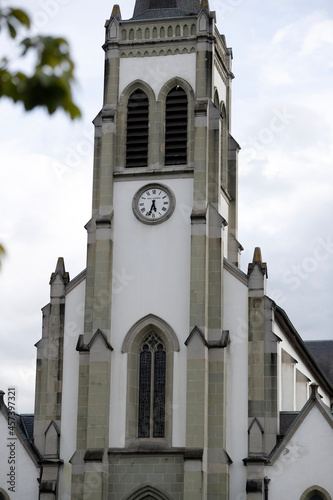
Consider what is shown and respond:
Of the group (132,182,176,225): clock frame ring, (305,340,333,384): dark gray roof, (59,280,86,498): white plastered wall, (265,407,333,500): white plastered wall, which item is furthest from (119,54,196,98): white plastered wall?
(305,340,333,384): dark gray roof

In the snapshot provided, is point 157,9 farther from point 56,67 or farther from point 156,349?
point 56,67

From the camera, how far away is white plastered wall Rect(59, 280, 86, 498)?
35.6 metres

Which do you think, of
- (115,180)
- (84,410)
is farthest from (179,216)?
(84,410)

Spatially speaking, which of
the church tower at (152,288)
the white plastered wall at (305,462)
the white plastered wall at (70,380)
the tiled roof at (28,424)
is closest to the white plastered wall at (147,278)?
the church tower at (152,288)

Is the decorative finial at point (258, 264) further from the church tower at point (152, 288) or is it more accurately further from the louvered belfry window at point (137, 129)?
the louvered belfry window at point (137, 129)

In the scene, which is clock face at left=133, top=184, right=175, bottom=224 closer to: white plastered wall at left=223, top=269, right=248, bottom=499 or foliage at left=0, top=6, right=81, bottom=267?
white plastered wall at left=223, top=269, right=248, bottom=499

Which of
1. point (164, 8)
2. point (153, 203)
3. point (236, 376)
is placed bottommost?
point (236, 376)

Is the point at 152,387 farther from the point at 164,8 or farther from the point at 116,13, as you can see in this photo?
the point at 164,8

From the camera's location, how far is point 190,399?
34.7 m

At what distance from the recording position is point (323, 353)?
60.5 meters

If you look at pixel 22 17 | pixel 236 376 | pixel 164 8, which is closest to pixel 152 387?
pixel 236 376

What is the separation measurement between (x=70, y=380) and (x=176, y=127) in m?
11.3

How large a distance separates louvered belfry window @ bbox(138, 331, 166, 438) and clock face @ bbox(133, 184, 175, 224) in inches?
184

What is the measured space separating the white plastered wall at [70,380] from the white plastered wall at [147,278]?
163 centimetres
